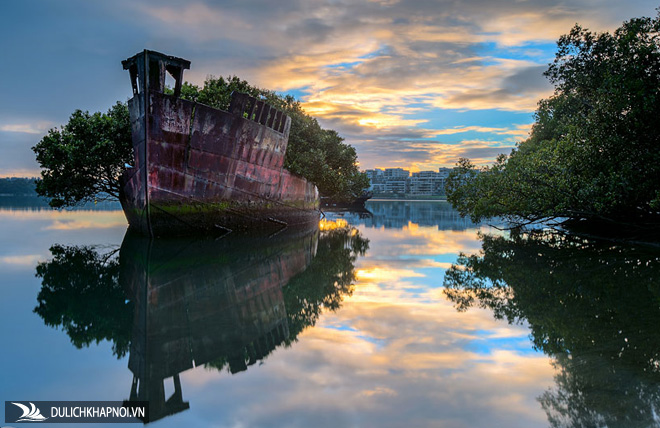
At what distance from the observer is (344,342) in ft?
19.2

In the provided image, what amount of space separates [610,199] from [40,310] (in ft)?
53.7

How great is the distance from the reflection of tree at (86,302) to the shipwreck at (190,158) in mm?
4349

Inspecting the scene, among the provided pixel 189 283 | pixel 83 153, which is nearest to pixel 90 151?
pixel 83 153

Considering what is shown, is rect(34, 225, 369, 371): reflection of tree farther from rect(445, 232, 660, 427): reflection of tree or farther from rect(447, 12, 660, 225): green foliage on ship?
rect(447, 12, 660, 225): green foliage on ship

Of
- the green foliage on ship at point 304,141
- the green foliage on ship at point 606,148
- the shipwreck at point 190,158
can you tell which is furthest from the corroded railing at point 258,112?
the green foliage on ship at point 606,148

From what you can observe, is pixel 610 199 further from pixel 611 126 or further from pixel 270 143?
pixel 270 143

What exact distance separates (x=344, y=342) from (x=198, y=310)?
271 cm

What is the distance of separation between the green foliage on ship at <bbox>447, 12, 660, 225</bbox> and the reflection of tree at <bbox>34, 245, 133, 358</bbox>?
1401cm

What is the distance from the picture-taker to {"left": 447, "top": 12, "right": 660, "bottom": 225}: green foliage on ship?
44.7ft

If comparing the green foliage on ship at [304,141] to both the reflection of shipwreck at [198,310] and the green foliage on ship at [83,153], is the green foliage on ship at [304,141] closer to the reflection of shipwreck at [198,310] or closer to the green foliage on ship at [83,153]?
the green foliage on ship at [83,153]

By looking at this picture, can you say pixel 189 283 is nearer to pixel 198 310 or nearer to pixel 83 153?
pixel 198 310

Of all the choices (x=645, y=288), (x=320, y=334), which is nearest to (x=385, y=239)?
(x=645, y=288)

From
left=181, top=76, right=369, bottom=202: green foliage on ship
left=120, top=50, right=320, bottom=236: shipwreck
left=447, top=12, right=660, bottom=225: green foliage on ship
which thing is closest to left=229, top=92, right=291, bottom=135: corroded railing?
left=120, top=50, right=320, bottom=236: shipwreck

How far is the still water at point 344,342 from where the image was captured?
158 inches
